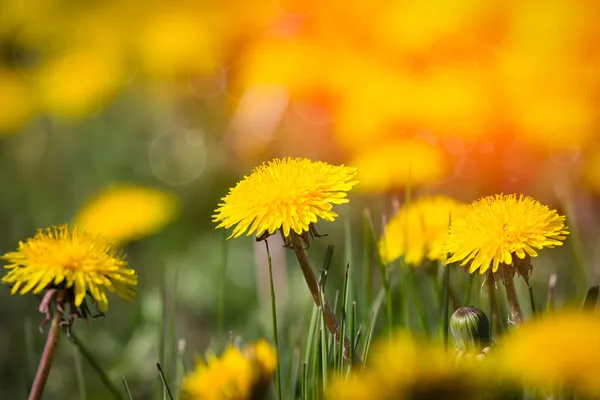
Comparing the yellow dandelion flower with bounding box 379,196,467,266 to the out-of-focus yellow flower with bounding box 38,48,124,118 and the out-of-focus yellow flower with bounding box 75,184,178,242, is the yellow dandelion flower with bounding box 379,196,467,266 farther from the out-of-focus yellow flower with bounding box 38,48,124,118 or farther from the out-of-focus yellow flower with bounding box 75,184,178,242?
the out-of-focus yellow flower with bounding box 38,48,124,118

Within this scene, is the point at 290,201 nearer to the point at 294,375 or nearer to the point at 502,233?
the point at 502,233

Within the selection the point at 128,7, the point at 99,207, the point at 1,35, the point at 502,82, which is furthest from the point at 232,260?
the point at 128,7

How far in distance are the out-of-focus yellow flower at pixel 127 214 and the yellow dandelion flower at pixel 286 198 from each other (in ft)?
1.91

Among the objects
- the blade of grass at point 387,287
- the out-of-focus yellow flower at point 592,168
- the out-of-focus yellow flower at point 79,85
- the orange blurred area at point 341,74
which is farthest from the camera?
the out-of-focus yellow flower at point 79,85

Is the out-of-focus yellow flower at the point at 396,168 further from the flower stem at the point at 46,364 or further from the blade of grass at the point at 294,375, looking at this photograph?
the flower stem at the point at 46,364

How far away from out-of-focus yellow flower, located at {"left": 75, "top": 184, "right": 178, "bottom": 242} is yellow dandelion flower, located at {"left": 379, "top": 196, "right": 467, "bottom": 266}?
50cm

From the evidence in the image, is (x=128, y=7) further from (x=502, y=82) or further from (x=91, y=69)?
(x=502, y=82)

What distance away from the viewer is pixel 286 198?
1.67 ft

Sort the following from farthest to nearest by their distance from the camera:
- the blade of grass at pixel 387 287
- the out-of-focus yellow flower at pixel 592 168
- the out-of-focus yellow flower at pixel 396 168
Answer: the out-of-focus yellow flower at pixel 592 168, the out-of-focus yellow flower at pixel 396 168, the blade of grass at pixel 387 287

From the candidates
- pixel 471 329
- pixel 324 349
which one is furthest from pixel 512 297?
pixel 324 349

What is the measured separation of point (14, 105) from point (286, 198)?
5.25 feet

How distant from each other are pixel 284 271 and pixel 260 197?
897 mm

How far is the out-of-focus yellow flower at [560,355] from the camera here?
1.19 ft

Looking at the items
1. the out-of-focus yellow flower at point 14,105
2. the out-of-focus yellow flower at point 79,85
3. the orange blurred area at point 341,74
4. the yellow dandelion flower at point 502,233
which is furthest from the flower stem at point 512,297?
the out-of-focus yellow flower at point 14,105
